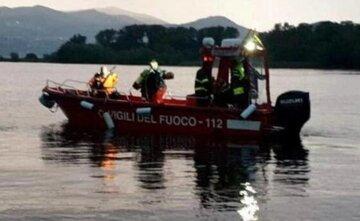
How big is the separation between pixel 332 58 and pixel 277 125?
409 feet

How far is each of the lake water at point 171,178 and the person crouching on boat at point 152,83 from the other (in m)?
1.65

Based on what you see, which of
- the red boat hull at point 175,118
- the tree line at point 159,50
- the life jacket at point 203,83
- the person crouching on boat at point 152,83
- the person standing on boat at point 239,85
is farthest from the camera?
the tree line at point 159,50

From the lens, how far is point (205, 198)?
47.1 ft

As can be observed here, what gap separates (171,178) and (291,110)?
24.2 feet

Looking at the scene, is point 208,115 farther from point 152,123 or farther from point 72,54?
point 72,54

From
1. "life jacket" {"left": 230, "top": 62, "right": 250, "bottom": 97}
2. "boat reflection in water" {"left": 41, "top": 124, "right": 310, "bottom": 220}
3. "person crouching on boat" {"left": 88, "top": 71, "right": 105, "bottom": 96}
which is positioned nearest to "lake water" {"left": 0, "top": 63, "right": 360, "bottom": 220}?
"boat reflection in water" {"left": 41, "top": 124, "right": 310, "bottom": 220}

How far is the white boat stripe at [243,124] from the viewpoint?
23.4 metres

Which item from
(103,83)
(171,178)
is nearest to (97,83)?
(103,83)

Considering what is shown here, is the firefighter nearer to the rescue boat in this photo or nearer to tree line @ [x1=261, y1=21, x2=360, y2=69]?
the rescue boat

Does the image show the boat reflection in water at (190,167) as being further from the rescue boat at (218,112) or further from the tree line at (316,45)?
the tree line at (316,45)

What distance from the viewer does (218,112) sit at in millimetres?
23250

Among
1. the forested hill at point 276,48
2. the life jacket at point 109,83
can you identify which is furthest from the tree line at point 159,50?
the life jacket at point 109,83

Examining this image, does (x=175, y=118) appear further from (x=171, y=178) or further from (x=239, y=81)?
(x=171, y=178)

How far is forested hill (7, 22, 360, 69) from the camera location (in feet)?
474
